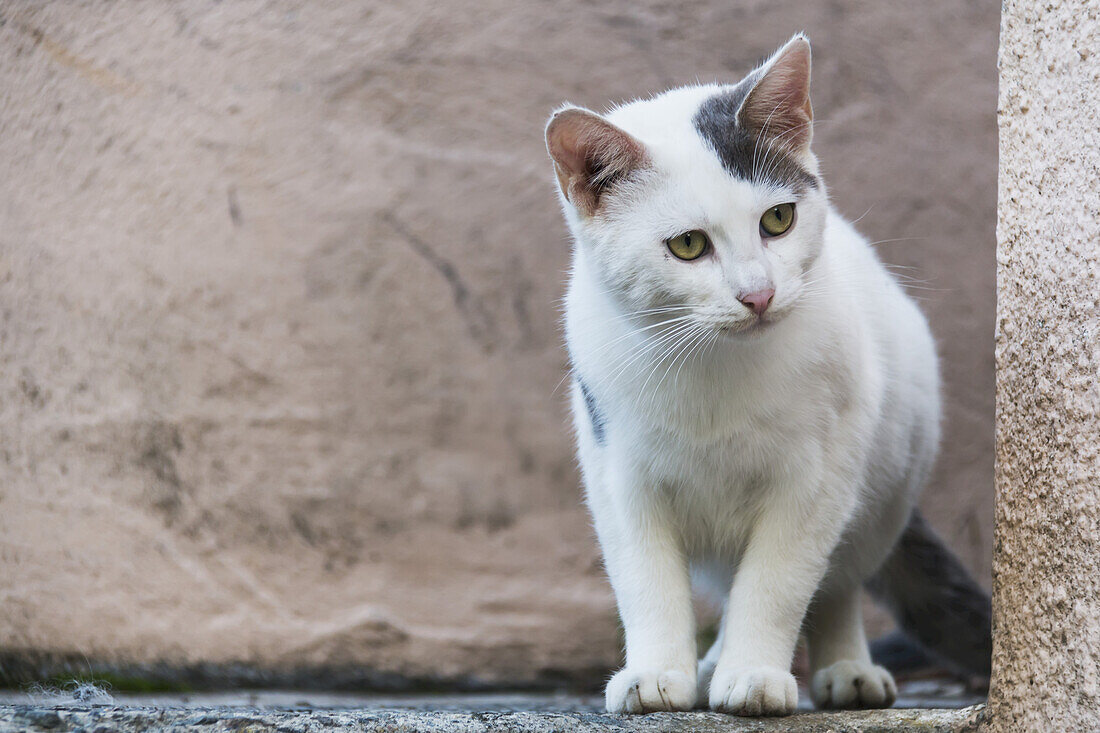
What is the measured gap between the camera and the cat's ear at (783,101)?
5.73 ft

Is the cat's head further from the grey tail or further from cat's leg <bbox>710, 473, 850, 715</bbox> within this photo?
the grey tail

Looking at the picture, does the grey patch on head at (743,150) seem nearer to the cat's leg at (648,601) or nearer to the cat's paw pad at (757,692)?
the cat's leg at (648,601)

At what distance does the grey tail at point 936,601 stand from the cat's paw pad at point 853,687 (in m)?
0.44

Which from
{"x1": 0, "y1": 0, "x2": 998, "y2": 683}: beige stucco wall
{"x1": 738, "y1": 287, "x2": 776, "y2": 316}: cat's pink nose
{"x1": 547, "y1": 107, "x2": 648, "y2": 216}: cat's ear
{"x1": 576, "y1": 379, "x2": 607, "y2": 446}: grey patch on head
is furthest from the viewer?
{"x1": 0, "y1": 0, "x2": 998, "y2": 683}: beige stucco wall

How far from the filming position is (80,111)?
305 cm

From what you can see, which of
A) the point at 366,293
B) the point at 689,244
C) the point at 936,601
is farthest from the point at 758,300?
the point at 366,293

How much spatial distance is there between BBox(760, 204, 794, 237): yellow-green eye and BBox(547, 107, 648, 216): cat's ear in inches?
9.3

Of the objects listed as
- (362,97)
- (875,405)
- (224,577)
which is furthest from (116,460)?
(875,405)

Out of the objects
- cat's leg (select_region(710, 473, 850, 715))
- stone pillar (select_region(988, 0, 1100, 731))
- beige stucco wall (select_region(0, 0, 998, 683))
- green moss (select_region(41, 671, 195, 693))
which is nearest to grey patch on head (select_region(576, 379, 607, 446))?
cat's leg (select_region(710, 473, 850, 715))

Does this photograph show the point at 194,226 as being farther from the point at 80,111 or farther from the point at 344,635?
the point at 344,635

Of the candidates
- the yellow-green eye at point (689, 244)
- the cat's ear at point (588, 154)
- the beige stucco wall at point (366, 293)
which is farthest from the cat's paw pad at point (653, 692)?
the beige stucco wall at point (366, 293)

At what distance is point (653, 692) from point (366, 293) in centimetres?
198

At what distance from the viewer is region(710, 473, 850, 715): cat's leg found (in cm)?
174

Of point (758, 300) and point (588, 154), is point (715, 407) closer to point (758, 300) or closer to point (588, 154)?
point (758, 300)
